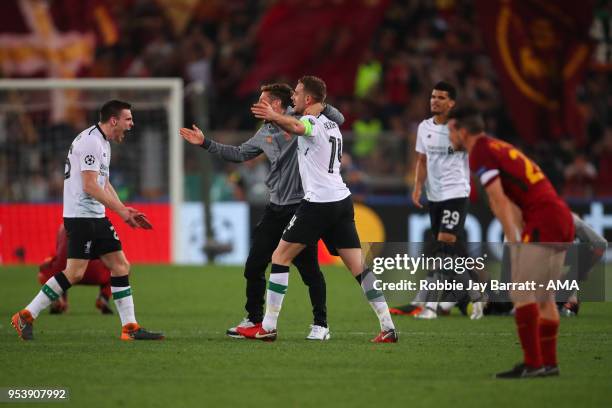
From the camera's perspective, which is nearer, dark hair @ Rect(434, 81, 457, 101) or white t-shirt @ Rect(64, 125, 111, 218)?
white t-shirt @ Rect(64, 125, 111, 218)

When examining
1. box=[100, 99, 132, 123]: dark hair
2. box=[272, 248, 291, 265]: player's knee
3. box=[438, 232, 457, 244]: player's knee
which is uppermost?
box=[100, 99, 132, 123]: dark hair

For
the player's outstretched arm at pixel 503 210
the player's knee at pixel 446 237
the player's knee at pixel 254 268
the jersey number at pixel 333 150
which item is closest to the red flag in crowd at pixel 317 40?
the player's knee at pixel 446 237

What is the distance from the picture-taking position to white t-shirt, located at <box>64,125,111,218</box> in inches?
423

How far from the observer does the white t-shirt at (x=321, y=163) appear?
10305 mm

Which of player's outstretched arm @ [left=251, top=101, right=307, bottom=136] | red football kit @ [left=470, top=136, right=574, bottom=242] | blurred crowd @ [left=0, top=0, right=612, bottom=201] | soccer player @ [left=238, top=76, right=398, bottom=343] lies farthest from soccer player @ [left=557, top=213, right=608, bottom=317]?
blurred crowd @ [left=0, top=0, right=612, bottom=201]

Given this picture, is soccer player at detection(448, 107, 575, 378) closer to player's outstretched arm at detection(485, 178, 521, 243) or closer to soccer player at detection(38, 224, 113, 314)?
player's outstretched arm at detection(485, 178, 521, 243)

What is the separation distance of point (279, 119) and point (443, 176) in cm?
367

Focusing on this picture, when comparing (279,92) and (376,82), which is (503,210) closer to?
(279,92)

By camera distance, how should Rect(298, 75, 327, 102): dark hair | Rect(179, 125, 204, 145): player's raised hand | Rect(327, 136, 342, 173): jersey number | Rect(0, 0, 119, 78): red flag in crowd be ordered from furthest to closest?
Rect(0, 0, 119, 78): red flag in crowd, Rect(179, 125, 204, 145): player's raised hand, Rect(327, 136, 342, 173): jersey number, Rect(298, 75, 327, 102): dark hair

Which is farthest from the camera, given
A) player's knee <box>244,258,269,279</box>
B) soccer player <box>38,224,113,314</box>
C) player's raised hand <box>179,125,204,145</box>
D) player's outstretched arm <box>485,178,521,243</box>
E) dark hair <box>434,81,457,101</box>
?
soccer player <box>38,224,113,314</box>

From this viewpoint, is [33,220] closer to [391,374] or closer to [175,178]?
[175,178]

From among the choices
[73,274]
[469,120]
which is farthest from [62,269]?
[469,120]

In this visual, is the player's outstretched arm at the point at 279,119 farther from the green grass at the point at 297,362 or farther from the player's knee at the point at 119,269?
the player's knee at the point at 119,269

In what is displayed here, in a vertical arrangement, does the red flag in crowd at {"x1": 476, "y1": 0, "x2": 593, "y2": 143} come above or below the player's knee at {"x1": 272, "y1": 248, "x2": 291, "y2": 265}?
above
